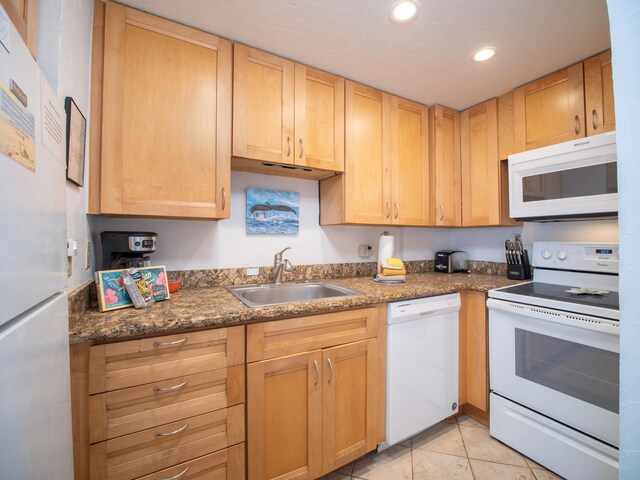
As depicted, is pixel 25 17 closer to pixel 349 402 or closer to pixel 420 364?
pixel 349 402

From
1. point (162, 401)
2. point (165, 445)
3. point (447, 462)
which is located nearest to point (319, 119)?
point (162, 401)

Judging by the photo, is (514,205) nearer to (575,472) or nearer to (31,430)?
(575,472)

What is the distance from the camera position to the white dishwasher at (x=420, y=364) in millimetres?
1481

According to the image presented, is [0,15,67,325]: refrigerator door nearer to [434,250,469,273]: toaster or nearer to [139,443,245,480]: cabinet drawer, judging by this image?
[139,443,245,480]: cabinet drawer

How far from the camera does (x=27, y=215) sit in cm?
46

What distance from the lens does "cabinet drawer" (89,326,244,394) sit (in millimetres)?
903

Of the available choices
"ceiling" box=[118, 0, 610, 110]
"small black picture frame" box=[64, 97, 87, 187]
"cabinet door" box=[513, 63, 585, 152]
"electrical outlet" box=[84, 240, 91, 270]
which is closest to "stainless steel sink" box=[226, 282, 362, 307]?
"electrical outlet" box=[84, 240, 91, 270]

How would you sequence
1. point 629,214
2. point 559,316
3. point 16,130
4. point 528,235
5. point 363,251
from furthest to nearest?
point 363,251 → point 528,235 → point 559,316 → point 629,214 → point 16,130

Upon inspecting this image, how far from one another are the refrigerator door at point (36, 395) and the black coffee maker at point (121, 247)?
2.04 ft

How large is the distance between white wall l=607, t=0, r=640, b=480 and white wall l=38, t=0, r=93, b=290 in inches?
59.5

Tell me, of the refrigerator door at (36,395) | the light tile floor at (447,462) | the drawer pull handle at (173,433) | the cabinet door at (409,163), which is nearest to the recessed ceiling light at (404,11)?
the cabinet door at (409,163)

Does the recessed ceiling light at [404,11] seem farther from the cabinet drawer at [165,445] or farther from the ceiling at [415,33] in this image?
the cabinet drawer at [165,445]

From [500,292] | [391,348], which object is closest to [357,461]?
[391,348]

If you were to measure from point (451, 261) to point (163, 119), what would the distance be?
2.40 meters
